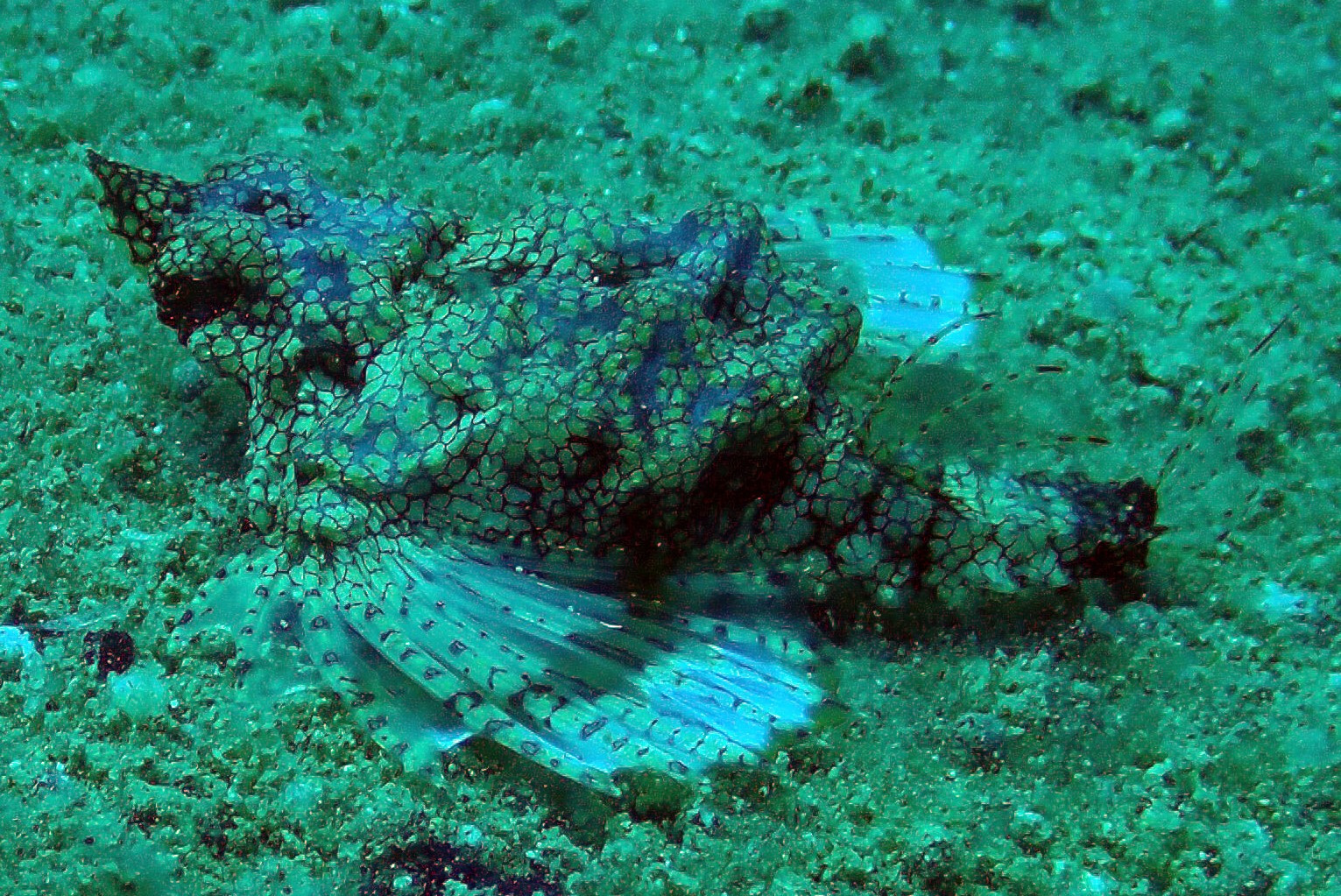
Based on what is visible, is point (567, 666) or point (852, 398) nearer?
point (567, 666)

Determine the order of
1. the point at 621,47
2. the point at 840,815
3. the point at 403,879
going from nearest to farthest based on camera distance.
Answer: the point at 403,879 < the point at 840,815 < the point at 621,47

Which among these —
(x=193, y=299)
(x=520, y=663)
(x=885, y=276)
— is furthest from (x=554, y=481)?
(x=885, y=276)

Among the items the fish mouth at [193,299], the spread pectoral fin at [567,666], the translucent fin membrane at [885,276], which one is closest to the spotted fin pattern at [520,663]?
the spread pectoral fin at [567,666]

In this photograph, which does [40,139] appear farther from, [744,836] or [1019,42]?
[1019,42]

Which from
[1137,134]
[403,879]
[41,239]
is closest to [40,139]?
[41,239]

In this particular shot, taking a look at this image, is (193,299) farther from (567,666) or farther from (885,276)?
(885,276)

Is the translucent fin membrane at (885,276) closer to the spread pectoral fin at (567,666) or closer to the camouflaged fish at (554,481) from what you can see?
the camouflaged fish at (554,481)

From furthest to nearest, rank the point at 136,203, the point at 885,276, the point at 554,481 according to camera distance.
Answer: the point at 885,276
the point at 136,203
the point at 554,481

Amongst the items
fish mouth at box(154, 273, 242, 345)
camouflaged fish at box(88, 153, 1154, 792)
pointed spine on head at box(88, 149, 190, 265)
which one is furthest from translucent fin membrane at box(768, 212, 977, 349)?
pointed spine on head at box(88, 149, 190, 265)
